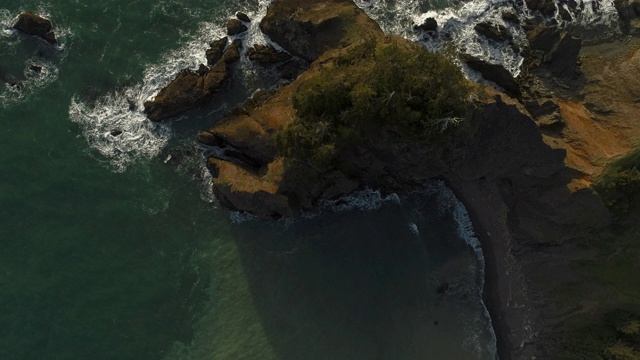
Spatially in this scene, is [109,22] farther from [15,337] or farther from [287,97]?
[15,337]

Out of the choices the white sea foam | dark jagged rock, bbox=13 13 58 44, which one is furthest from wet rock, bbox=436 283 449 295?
dark jagged rock, bbox=13 13 58 44

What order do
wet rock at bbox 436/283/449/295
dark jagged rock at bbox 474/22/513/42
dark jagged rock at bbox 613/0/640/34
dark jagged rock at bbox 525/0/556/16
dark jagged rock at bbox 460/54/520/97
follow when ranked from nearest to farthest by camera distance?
1. wet rock at bbox 436/283/449/295
2. dark jagged rock at bbox 460/54/520/97
3. dark jagged rock at bbox 474/22/513/42
4. dark jagged rock at bbox 613/0/640/34
5. dark jagged rock at bbox 525/0/556/16

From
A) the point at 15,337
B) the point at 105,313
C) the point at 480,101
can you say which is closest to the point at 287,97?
the point at 480,101

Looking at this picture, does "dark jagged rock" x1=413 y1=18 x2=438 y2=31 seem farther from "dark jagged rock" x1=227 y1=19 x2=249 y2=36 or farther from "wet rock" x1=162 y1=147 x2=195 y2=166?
"wet rock" x1=162 y1=147 x2=195 y2=166

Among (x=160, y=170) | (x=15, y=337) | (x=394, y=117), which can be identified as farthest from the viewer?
(x=160, y=170)

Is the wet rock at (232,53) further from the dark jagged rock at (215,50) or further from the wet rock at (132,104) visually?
the wet rock at (132,104)

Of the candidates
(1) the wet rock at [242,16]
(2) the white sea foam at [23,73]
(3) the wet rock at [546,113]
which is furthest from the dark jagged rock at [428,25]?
(2) the white sea foam at [23,73]
